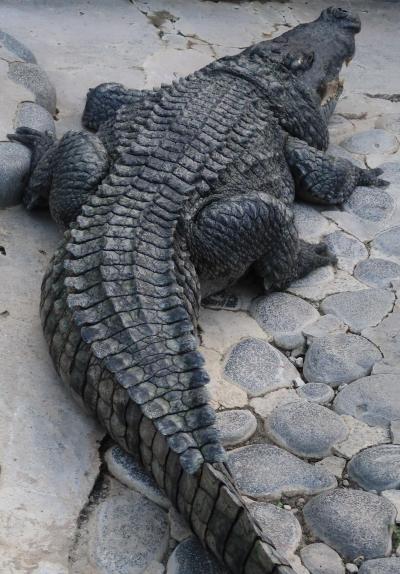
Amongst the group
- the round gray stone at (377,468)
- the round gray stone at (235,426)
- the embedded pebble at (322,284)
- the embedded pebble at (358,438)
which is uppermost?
the round gray stone at (377,468)

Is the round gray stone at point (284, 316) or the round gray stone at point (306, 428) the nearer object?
the round gray stone at point (306, 428)

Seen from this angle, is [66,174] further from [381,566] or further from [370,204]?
[381,566]

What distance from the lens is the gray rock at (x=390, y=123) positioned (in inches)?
191

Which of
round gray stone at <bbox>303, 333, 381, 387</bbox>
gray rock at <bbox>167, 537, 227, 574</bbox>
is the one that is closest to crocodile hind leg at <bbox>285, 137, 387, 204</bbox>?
round gray stone at <bbox>303, 333, 381, 387</bbox>

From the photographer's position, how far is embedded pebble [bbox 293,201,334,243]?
397 cm

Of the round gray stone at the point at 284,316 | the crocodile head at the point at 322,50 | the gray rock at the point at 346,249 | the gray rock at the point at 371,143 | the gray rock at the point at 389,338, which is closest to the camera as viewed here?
the gray rock at the point at 389,338

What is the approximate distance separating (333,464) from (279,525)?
329 mm

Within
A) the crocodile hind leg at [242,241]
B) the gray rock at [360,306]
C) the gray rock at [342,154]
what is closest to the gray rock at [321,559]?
the gray rock at [360,306]

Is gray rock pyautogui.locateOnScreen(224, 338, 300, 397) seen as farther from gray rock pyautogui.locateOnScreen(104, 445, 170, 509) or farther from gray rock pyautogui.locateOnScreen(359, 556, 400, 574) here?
gray rock pyautogui.locateOnScreen(359, 556, 400, 574)

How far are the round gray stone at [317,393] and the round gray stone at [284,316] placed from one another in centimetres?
26

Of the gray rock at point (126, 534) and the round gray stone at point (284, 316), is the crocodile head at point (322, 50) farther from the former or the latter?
the gray rock at point (126, 534)

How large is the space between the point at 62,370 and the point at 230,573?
0.87 m

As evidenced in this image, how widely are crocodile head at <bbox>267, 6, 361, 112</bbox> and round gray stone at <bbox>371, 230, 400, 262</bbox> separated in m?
0.97

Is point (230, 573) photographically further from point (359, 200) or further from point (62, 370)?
point (359, 200)
